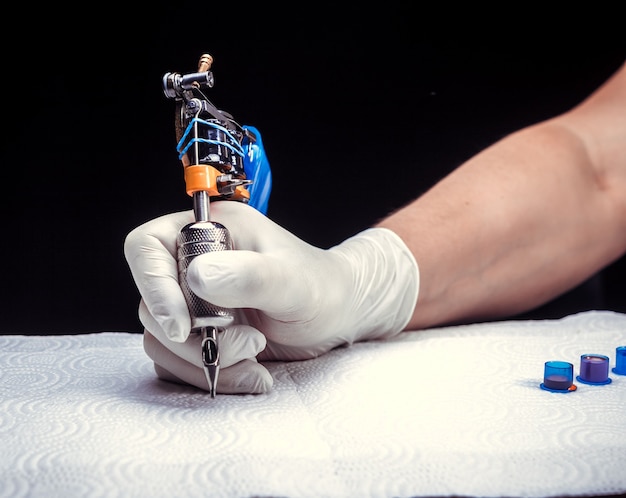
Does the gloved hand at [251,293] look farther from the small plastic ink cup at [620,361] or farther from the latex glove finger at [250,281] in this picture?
the small plastic ink cup at [620,361]

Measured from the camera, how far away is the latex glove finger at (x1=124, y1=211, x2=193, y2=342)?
2.14 ft

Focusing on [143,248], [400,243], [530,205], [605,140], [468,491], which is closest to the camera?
[468,491]

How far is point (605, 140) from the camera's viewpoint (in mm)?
1281

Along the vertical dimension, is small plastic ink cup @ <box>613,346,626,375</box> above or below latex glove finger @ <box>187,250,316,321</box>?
below

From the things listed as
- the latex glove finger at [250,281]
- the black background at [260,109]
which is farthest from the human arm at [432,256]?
the black background at [260,109]

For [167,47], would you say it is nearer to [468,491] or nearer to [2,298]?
[2,298]

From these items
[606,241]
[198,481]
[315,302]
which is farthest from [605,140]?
[198,481]

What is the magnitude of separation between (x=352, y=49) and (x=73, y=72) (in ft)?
2.01

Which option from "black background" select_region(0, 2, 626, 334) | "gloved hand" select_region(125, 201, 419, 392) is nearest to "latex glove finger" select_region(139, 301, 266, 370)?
"gloved hand" select_region(125, 201, 419, 392)

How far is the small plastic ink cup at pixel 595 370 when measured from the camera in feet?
2.59

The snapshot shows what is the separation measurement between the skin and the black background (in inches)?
11.7

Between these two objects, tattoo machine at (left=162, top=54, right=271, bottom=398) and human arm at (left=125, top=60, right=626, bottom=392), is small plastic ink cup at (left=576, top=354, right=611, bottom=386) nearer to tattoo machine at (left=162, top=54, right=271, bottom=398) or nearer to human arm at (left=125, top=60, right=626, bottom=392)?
human arm at (left=125, top=60, right=626, bottom=392)

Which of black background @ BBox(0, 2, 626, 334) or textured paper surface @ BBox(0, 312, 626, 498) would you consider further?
black background @ BBox(0, 2, 626, 334)

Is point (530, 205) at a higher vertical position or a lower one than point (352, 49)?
lower
